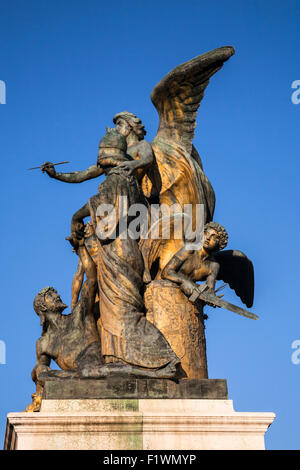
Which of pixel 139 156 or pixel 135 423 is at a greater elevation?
pixel 139 156

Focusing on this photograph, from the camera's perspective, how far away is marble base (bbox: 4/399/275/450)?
922 cm

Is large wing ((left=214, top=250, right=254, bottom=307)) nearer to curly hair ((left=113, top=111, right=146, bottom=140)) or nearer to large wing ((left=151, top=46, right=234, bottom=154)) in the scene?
large wing ((left=151, top=46, right=234, bottom=154))

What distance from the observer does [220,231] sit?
→ 1134 centimetres

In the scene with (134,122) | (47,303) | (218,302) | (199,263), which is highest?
(134,122)

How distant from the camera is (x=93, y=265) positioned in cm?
1161

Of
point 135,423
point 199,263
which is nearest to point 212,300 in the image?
point 199,263

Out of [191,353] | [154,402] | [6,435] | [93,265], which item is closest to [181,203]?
[93,265]

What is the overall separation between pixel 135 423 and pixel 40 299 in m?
3.07

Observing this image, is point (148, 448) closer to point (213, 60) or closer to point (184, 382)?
point (184, 382)

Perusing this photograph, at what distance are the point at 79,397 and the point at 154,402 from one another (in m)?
0.91

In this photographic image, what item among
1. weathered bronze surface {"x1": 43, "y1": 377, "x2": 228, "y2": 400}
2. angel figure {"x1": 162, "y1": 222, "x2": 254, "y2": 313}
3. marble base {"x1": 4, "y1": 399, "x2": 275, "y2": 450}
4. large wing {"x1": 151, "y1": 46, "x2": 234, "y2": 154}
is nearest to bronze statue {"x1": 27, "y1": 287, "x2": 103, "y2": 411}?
weathered bronze surface {"x1": 43, "y1": 377, "x2": 228, "y2": 400}

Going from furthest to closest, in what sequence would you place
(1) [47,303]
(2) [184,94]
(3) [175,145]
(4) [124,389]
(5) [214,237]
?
(2) [184,94] → (3) [175,145] → (1) [47,303] → (5) [214,237] → (4) [124,389]

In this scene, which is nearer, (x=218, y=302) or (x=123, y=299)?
(x=123, y=299)

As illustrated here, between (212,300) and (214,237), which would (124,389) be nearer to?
(212,300)
